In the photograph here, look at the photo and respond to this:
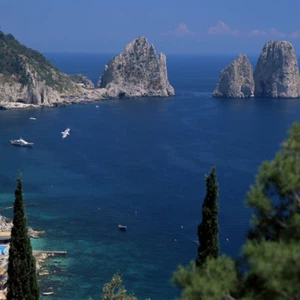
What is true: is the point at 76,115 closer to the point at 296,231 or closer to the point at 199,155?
the point at 199,155

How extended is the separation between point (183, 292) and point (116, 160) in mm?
54338

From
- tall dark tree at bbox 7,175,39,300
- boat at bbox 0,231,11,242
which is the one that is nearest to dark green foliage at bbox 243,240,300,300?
tall dark tree at bbox 7,175,39,300

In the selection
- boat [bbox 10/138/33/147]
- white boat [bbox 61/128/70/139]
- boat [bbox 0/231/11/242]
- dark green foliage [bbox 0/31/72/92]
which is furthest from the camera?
dark green foliage [bbox 0/31/72/92]

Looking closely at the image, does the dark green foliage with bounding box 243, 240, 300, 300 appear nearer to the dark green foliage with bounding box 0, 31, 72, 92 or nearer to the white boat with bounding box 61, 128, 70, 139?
the white boat with bounding box 61, 128, 70, 139

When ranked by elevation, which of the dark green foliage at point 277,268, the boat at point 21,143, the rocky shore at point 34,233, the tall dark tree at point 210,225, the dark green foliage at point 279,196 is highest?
the dark green foliage at point 279,196

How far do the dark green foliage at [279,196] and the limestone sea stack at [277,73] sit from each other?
115635 mm

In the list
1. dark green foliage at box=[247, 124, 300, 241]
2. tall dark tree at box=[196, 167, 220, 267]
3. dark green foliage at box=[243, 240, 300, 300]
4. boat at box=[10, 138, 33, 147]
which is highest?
dark green foliage at box=[247, 124, 300, 241]

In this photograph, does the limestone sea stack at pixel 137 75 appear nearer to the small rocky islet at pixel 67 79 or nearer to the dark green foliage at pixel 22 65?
the small rocky islet at pixel 67 79

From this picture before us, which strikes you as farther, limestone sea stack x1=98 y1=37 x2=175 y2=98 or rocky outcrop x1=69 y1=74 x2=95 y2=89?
rocky outcrop x1=69 y1=74 x2=95 y2=89

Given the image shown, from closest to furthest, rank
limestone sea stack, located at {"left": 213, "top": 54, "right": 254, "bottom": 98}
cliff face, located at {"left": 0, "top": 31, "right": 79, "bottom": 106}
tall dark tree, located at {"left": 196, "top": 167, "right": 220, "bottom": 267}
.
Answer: tall dark tree, located at {"left": 196, "top": 167, "right": 220, "bottom": 267}, cliff face, located at {"left": 0, "top": 31, "right": 79, "bottom": 106}, limestone sea stack, located at {"left": 213, "top": 54, "right": 254, "bottom": 98}

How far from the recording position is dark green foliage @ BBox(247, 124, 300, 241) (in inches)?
382

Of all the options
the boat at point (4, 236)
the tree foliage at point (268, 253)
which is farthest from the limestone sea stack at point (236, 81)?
the tree foliage at point (268, 253)

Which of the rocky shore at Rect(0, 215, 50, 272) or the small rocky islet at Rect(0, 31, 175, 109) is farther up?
the small rocky islet at Rect(0, 31, 175, 109)

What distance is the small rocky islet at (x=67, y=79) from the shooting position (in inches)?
4090
